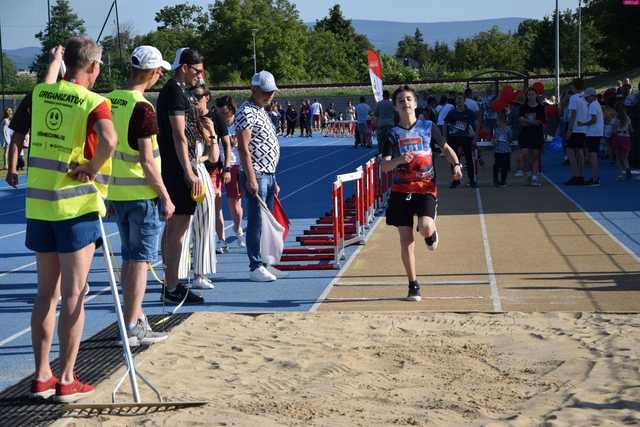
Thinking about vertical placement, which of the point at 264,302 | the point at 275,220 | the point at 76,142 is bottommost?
the point at 264,302

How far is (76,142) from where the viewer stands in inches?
242

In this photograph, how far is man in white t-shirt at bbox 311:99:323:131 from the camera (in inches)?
2124

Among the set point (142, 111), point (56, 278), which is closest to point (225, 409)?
point (56, 278)

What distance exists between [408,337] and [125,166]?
7.98 ft

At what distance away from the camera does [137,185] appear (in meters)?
7.70

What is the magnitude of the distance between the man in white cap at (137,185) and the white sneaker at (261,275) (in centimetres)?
294

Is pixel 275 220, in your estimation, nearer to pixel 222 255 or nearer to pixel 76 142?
pixel 222 255

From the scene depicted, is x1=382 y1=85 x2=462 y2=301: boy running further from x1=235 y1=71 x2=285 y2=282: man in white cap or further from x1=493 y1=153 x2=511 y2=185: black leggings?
x1=493 y1=153 x2=511 y2=185: black leggings

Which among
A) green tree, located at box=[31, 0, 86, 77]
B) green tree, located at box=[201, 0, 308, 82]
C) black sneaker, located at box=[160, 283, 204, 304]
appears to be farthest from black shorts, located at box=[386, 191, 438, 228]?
green tree, located at box=[201, 0, 308, 82]

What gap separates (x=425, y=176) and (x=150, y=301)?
278cm

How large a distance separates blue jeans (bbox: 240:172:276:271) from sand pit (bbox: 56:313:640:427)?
6.04 feet

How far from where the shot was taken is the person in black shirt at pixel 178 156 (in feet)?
28.9

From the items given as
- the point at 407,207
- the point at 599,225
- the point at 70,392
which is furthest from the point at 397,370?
the point at 599,225

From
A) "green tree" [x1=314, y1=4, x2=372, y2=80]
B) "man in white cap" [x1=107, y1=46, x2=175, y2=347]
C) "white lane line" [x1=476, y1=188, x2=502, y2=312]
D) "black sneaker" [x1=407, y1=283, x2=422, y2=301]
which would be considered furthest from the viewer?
"green tree" [x1=314, y1=4, x2=372, y2=80]
